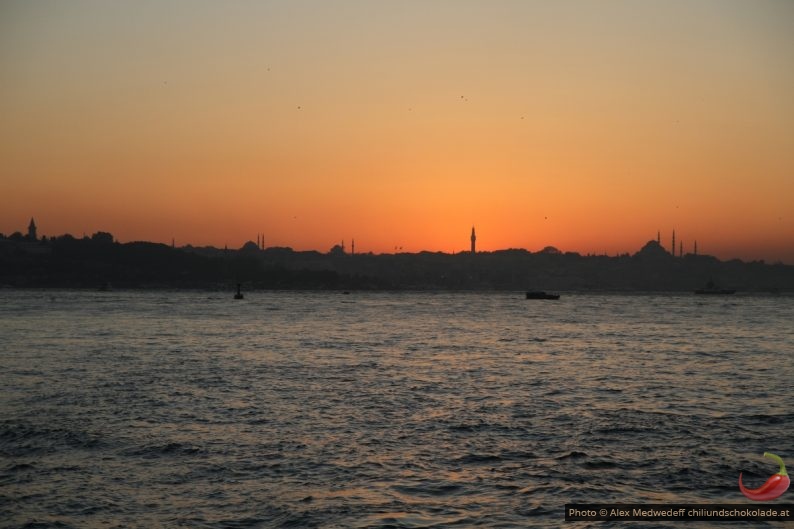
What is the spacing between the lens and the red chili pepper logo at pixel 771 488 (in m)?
17.2

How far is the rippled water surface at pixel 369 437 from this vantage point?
16.2 metres

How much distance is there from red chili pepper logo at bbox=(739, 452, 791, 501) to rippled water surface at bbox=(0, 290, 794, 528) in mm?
341

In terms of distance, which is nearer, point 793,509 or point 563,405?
point 793,509

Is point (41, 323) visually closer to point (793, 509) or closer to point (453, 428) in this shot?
point (453, 428)

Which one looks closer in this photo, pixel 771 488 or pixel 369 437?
pixel 771 488

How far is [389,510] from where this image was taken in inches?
618

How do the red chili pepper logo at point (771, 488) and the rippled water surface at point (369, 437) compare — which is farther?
the red chili pepper logo at point (771, 488)

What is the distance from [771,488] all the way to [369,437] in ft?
A: 36.4

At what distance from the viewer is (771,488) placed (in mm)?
17781

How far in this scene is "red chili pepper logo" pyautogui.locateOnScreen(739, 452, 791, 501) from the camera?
17156 mm

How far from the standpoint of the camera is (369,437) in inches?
911

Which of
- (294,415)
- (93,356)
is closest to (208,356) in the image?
(93,356)

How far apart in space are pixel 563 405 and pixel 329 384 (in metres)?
11.8

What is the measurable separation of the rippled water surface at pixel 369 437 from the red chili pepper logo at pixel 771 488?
341mm
